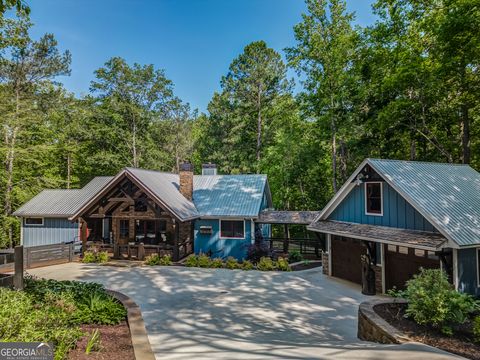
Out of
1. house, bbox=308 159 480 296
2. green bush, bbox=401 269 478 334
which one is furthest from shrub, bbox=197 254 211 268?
green bush, bbox=401 269 478 334

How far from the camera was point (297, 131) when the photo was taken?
2759 cm

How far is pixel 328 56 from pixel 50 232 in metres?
22.2

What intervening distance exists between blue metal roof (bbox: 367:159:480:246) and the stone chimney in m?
11.2

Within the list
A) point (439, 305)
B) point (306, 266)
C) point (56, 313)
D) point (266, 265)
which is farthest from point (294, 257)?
point (56, 313)

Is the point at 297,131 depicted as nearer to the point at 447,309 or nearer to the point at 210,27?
the point at 210,27

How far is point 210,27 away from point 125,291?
1421cm

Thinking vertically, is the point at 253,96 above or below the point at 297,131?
above

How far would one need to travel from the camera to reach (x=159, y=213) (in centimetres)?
1620

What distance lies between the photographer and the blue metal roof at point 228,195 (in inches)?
692

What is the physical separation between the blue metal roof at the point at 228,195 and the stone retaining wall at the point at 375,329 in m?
9.90

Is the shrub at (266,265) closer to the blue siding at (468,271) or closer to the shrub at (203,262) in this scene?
the shrub at (203,262)

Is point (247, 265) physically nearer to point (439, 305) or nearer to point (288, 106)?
point (439, 305)

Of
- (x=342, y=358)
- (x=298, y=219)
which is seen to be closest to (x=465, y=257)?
(x=342, y=358)

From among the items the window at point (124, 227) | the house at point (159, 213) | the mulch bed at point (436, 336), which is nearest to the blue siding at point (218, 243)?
the house at point (159, 213)
